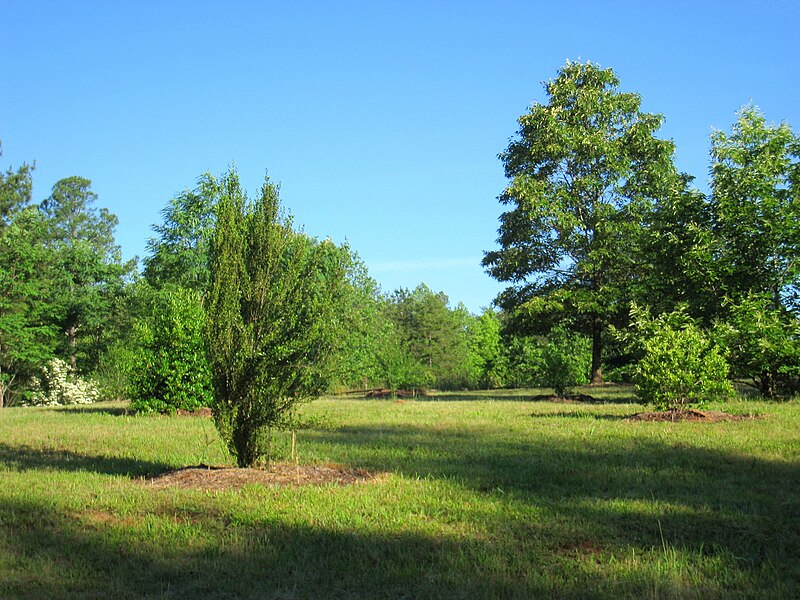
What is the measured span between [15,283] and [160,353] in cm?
2305

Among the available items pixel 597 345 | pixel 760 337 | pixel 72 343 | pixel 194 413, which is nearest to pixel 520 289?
pixel 597 345

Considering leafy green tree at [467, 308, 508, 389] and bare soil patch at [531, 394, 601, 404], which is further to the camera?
leafy green tree at [467, 308, 508, 389]

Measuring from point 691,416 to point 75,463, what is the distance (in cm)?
1191

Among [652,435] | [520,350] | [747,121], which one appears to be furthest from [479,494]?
[520,350]

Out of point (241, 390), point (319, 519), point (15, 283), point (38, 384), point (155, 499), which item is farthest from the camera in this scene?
point (38, 384)

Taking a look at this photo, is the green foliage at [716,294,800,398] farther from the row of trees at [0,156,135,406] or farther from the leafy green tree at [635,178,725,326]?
the row of trees at [0,156,135,406]

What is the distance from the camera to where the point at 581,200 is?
30.6m

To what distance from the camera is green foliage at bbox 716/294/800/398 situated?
1800 centimetres

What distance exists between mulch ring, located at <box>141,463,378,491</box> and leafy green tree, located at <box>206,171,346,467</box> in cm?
37

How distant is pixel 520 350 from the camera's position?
2153 inches

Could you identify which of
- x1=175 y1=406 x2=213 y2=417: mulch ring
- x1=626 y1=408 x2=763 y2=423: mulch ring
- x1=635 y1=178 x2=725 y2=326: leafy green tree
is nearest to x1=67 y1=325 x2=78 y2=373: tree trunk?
x1=175 y1=406 x2=213 y2=417: mulch ring

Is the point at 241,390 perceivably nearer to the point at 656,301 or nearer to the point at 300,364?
the point at 300,364

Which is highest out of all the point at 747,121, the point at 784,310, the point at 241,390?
the point at 747,121

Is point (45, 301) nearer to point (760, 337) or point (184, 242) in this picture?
point (184, 242)
